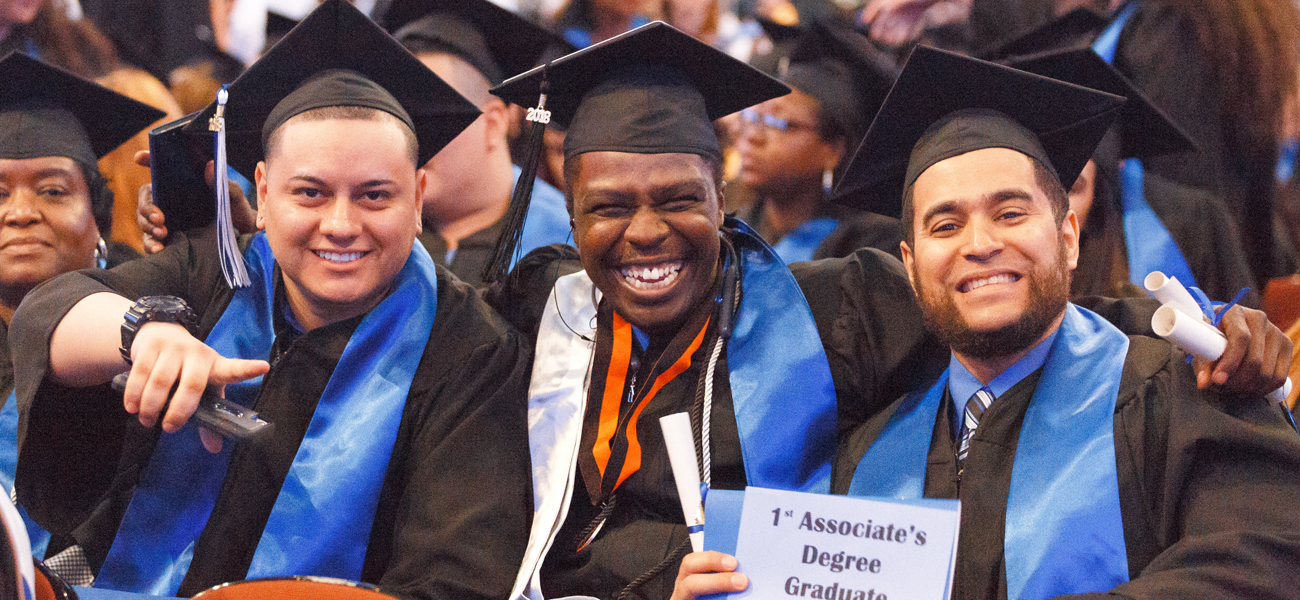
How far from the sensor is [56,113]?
9.36 feet

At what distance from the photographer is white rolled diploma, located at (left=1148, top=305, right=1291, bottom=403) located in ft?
5.58

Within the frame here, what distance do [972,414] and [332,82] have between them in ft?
5.29

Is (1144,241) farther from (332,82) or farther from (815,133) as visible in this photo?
(332,82)

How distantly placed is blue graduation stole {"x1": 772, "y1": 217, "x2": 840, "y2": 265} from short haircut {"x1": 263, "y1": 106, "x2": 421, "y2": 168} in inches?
81.4

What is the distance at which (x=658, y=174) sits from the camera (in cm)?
237

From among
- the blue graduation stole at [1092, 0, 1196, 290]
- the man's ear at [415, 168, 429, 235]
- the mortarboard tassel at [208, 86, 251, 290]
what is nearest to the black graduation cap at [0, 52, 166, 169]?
the mortarboard tassel at [208, 86, 251, 290]

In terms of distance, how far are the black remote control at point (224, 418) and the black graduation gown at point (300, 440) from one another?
446mm

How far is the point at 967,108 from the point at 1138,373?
2.16 ft

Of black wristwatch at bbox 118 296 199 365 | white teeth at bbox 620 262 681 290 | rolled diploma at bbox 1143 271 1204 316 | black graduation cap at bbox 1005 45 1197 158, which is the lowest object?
black wristwatch at bbox 118 296 199 365

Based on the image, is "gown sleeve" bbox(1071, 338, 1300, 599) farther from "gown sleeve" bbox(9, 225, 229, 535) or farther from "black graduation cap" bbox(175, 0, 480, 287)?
"gown sleeve" bbox(9, 225, 229, 535)

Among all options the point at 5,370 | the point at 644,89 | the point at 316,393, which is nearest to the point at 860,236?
the point at 644,89

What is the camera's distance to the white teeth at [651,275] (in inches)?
94.2

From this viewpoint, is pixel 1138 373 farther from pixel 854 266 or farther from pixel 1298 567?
pixel 854 266

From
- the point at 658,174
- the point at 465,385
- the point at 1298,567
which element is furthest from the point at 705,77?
the point at 1298,567
